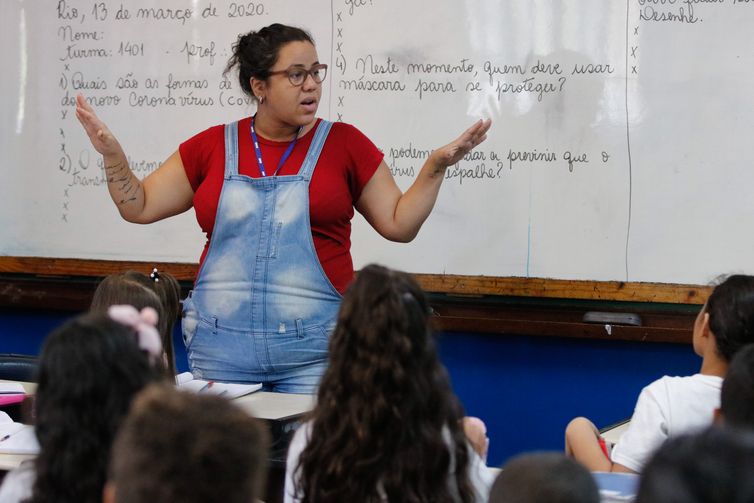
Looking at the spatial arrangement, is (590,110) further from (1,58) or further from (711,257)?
(1,58)

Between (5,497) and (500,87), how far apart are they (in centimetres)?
211

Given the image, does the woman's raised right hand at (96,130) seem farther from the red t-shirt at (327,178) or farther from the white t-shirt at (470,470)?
the white t-shirt at (470,470)

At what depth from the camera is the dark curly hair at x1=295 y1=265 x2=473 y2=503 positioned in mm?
1457

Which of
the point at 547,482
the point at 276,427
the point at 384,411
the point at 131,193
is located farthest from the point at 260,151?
the point at 547,482

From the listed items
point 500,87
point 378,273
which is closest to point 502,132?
point 500,87

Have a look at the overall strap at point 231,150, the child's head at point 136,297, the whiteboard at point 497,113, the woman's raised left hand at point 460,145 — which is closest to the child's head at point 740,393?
the woman's raised left hand at point 460,145

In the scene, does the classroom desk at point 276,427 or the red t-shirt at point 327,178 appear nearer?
the classroom desk at point 276,427

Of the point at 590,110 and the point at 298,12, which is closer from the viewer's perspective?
the point at 590,110

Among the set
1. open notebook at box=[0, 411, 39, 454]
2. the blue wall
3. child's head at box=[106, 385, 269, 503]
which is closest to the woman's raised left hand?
the blue wall

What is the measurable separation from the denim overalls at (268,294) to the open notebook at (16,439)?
21.9 inches

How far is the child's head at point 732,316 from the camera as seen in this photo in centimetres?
188

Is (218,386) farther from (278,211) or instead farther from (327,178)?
(327,178)

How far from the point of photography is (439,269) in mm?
3180

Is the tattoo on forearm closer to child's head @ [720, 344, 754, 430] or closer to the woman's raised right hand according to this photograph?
the woman's raised right hand
